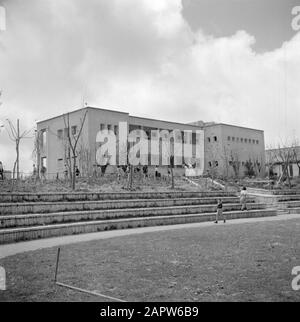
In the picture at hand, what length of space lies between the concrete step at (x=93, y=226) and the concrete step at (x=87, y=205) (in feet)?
6.81

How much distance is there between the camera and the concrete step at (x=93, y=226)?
11.9 m

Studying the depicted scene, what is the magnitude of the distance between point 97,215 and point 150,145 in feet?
97.1

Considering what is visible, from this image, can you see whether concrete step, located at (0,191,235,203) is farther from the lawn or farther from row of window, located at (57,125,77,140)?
row of window, located at (57,125,77,140)

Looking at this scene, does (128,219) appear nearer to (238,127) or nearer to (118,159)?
(118,159)

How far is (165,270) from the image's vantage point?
7.50 meters

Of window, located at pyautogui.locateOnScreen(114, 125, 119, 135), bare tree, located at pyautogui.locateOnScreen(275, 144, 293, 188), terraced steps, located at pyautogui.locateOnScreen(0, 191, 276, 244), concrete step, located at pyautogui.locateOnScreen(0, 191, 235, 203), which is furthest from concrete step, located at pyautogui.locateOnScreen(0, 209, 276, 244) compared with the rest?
window, located at pyautogui.locateOnScreen(114, 125, 119, 135)

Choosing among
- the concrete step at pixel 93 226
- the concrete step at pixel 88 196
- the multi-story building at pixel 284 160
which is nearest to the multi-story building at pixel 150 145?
the multi-story building at pixel 284 160

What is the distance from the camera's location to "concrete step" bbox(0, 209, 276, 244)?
1189cm

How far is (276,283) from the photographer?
632 centimetres

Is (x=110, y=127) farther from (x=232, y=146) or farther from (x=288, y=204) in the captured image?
(x=288, y=204)

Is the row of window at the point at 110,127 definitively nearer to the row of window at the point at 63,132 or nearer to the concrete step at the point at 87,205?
the row of window at the point at 63,132

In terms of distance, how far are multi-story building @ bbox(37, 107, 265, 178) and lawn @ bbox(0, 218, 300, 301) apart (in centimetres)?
2163

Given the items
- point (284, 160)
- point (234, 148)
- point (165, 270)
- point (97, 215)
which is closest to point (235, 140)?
point (234, 148)
